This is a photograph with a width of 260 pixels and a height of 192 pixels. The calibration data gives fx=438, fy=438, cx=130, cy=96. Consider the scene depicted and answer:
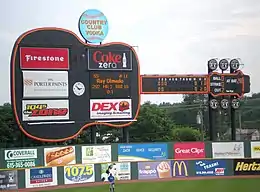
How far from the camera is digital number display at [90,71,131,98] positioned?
9977 millimetres

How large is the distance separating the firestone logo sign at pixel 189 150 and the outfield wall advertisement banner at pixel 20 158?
10.8 feet

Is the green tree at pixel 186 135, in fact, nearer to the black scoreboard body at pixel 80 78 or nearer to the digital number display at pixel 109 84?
the black scoreboard body at pixel 80 78

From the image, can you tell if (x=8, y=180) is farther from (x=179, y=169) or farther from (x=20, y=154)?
(x=179, y=169)

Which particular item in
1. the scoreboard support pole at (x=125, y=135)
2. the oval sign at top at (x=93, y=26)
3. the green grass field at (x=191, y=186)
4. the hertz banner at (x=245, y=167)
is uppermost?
the oval sign at top at (x=93, y=26)

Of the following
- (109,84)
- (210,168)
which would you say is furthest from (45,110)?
(210,168)

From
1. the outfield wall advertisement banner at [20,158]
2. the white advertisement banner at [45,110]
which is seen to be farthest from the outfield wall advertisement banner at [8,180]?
the white advertisement banner at [45,110]

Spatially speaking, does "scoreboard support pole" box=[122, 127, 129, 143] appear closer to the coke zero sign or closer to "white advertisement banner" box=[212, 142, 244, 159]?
the coke zero sign

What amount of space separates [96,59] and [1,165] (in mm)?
3126

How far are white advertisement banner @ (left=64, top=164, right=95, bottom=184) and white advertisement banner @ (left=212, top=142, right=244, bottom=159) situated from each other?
302cm

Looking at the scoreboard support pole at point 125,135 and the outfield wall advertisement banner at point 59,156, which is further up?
the scoreboard support pole at point 125,135

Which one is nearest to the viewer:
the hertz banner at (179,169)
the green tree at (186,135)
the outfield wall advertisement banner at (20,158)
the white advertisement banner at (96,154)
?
the outfield wall advertisement banner at (20,158)

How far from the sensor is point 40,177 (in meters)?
9.17

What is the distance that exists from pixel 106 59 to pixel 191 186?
3423 mm

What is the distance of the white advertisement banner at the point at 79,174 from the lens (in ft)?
30.9
